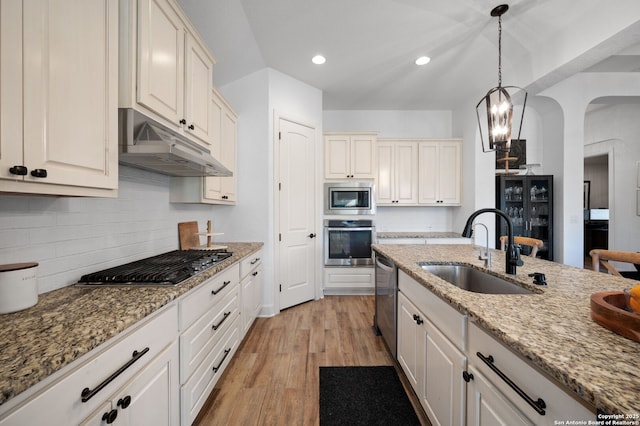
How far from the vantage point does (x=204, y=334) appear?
1456mm

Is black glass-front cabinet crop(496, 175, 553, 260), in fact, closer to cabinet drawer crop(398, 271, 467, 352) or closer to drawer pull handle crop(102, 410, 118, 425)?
cabinet drawer crop(398, 271, 467, 352)

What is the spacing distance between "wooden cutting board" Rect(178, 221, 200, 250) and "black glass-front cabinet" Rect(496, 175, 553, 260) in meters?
4.03

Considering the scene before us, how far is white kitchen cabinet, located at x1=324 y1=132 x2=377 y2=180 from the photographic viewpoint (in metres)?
3.67

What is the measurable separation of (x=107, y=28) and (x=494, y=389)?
2.01m

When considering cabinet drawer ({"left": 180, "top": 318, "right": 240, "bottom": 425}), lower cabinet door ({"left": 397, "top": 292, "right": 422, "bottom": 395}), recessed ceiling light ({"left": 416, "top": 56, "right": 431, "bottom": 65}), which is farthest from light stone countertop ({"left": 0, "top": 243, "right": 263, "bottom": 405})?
recessed ceiling light ({"left": 416, "top": 56, "right": 431, "bottom": 65})

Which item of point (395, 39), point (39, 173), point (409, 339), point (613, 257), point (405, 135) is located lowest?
point (409, 339)

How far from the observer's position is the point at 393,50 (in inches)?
102

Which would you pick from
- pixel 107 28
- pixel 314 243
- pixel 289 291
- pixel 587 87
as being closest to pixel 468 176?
pixel 587 87

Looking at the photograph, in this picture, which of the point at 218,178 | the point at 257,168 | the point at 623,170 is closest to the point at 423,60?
the point at 257,168

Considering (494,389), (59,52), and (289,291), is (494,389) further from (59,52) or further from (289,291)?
(289,291)

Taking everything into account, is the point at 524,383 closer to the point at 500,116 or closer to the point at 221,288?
the point at 221,288

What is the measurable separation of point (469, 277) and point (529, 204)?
3049 mm

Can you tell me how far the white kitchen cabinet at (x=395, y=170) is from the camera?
393 cm

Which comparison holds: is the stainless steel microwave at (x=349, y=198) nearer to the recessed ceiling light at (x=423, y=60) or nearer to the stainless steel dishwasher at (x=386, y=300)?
the stainless steel dishwasher at (x=386, y=300)
